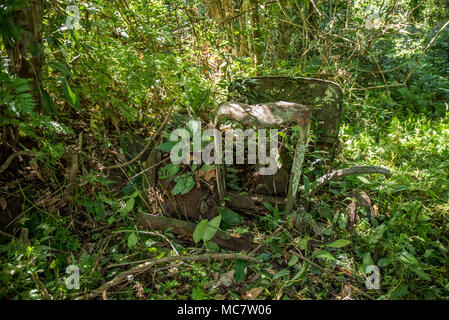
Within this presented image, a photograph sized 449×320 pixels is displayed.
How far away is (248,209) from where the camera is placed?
2.24 meters

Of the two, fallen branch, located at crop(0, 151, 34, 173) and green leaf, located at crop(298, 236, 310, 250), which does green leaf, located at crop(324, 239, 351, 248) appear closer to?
green leaf, located at crop(298, 236, 310, 250)

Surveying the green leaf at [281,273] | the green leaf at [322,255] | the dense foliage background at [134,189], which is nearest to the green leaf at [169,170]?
the dense foliage background at [134,189]

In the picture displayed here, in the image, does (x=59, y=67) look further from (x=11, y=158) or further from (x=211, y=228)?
(x=211, y=228)

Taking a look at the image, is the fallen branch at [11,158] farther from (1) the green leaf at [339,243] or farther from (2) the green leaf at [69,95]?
(1) the green leaf at [339,243]

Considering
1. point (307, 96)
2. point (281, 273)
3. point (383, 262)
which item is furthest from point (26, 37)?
point (383, 262)

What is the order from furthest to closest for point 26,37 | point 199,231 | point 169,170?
point 169,170 → point 199,231 → point 26,37

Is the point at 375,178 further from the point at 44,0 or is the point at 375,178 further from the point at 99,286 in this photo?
the point at 44,0

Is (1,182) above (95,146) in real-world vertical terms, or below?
below

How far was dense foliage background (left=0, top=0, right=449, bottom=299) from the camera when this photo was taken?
1.70 metres

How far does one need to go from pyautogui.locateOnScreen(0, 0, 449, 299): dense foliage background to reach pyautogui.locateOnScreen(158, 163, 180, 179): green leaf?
0.57ft

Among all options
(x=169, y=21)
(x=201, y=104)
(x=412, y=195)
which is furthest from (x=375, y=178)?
(x=169, y=21)

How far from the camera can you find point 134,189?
2311 mm

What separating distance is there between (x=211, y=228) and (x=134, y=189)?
30.1 inches
